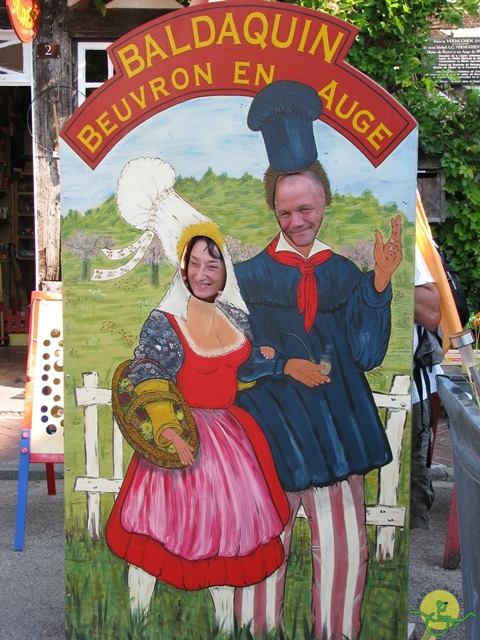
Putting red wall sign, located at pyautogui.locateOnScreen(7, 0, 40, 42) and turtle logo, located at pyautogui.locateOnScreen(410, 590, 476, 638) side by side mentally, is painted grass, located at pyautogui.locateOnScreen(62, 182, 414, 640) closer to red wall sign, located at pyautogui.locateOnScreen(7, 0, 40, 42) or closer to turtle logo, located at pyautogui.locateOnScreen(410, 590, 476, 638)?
turtle logo, located at pyautogui.locateOnScreen(410, 590, 476, 638)

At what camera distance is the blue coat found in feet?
8.55

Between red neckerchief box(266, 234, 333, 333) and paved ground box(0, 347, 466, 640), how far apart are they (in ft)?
4.33

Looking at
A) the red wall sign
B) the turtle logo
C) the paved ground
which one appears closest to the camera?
the turtle logo

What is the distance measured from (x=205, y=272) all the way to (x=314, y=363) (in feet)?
1.51

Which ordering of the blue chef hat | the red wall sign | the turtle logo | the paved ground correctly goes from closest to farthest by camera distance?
the turtle logo → the blue chef hat → the paved ground → the red wall sign

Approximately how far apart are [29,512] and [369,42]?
16.1 ft

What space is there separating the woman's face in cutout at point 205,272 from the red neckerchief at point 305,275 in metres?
0.18

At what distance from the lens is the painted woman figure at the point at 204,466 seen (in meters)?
2.66

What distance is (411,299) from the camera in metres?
2.59

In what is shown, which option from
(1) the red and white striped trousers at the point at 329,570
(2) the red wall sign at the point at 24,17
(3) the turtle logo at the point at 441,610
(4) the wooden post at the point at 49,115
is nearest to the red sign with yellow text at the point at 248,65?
(1) the red and white striped trousers at the point at 329,570

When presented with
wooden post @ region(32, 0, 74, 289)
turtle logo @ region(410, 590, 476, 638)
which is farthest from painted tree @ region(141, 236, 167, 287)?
wooden post @ region(32, 0, 74, 289)

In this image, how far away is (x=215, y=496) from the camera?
269cm

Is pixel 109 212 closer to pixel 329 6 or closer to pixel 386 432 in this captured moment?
pixel 386 432

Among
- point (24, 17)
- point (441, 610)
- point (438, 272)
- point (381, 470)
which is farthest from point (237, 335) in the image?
point (24, 17)
